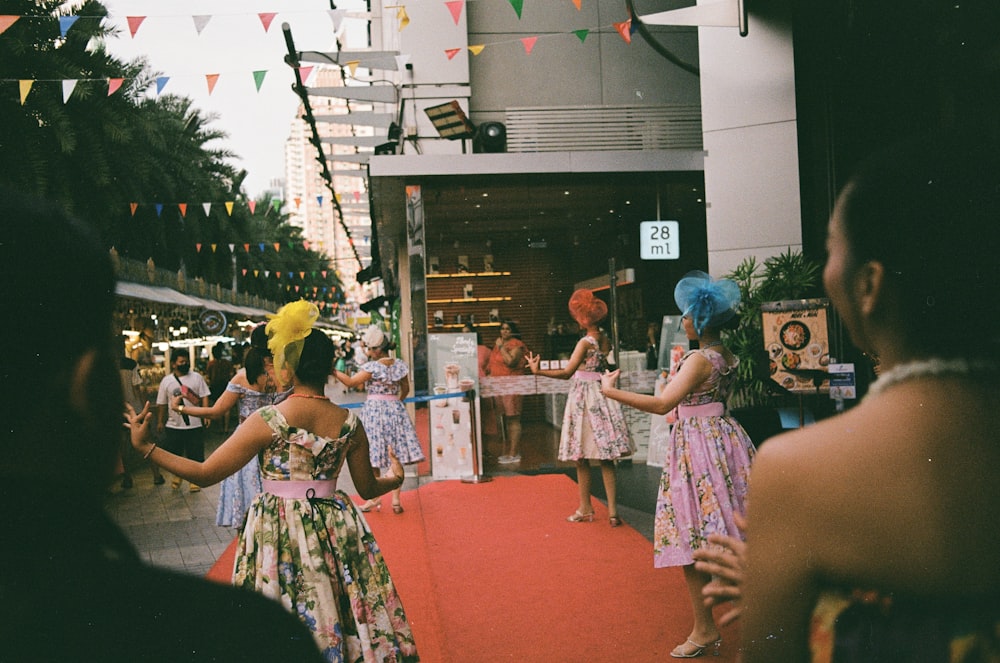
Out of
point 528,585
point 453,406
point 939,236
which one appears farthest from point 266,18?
point 939,236

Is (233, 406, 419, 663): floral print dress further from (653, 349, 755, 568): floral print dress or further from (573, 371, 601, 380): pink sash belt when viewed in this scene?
(573, 371, 601, 380): pink sash belt

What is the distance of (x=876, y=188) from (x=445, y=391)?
902cm

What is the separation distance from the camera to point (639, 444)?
10250 millimetres

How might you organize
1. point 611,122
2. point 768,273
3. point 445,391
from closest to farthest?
point 768,273 < point 445,391 < point 611,122

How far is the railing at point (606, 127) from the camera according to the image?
12555 millimetres

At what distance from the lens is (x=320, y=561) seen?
3.02 metres

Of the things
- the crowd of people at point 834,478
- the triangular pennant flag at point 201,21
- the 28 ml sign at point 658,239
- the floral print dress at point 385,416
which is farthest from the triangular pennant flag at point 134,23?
the crowd of people at point 834,478

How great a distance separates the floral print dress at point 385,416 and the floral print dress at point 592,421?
1.97 m

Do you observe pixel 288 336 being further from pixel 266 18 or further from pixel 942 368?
pixel 266 18

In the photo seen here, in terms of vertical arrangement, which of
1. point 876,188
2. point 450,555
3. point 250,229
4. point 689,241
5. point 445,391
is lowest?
point 450,555

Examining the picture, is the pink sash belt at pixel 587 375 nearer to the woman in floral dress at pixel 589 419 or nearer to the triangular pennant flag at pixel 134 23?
the woman in floral dress at pixel 589 419

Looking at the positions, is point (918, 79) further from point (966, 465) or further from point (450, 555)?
point (966, 465)

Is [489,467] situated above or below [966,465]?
below

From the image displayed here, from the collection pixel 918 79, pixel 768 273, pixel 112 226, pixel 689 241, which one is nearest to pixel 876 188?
pixel 918 79
